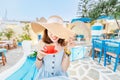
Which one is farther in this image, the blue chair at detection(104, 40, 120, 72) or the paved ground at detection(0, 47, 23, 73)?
the paved ground at detection(0, 47, 23, 73)

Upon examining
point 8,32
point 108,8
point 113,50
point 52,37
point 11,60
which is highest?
point 108,8

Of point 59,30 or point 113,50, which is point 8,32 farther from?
point 59,30

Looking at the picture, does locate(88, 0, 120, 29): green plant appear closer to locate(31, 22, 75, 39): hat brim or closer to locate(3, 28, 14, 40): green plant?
locate(3, 28, 14, 40): green plant

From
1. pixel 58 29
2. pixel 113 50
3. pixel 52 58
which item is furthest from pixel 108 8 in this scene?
pixel 58 29

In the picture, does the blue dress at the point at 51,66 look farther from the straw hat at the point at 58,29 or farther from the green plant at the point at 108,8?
the green plant at the point at 108,8

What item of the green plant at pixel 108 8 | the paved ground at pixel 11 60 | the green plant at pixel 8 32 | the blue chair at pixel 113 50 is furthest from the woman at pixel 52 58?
the green plant at pixel 8 32

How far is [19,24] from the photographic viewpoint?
13.8 metres

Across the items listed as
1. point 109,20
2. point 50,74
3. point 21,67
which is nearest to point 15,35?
point 109,20

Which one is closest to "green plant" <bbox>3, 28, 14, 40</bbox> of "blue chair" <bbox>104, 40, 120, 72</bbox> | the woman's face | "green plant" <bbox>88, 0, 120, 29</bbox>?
"green plant" <bbox>88, 0, 120, 29</bbox>

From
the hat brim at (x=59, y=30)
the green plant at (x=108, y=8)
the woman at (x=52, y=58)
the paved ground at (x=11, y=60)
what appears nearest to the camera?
the hat brim at (x=59, y=30)

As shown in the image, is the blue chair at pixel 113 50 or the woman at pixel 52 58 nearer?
the woman at pixel 52 58

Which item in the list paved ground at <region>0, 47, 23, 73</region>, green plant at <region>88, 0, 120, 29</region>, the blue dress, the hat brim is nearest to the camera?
the hat brim

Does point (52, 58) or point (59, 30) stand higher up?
point (59, 30)

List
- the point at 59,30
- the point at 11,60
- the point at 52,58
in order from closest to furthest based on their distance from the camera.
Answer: the point at 59,30 → the point at 52,58 → the point at 11,60
